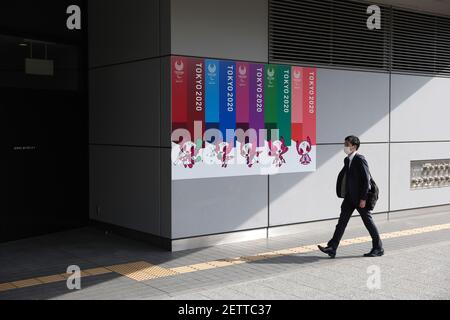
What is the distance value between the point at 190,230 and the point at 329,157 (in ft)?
10.1

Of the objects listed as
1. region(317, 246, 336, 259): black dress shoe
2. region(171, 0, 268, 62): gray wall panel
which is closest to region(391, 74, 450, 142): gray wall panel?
region(171, 0, 268, 62): gray wall panel

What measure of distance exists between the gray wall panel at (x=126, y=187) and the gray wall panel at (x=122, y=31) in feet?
4.90

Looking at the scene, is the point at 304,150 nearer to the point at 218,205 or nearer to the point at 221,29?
the point at 218,205

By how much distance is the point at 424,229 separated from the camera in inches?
410

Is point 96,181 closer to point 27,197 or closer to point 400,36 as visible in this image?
point 27,197

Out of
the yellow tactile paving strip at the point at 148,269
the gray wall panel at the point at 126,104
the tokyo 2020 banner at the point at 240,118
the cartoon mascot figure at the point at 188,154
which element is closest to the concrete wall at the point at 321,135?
the tokyo 2020 banner at the point at 240,118

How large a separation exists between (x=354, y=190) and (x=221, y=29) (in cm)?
310

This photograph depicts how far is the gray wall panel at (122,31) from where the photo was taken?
886 cm

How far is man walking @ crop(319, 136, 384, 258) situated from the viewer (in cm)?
809
